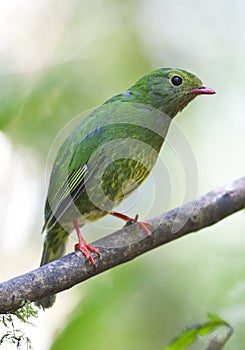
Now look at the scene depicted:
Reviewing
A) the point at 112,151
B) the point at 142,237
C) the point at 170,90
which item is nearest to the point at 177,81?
the point at 170,90

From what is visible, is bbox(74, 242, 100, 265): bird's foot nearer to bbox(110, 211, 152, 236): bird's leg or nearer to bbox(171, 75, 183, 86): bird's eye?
bbox(110, 211, 152, 236): bird's leg

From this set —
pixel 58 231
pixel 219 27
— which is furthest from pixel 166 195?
pixel 219 27

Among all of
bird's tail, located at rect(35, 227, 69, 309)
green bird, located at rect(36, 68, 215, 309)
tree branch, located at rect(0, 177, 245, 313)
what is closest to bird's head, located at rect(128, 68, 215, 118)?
green bird, located at rect(36, 68, 215, 309)

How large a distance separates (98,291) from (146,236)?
3.55ft

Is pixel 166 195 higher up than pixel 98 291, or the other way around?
pixel 166 195

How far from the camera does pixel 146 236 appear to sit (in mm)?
3828

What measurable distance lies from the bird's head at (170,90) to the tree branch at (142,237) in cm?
64

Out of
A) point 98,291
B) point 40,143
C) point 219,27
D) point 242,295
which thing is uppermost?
point 219,27

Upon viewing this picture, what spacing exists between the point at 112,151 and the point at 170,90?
560mm

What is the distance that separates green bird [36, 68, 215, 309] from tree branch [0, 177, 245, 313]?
130 mm

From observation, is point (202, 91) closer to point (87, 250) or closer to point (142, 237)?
point (142, 237)

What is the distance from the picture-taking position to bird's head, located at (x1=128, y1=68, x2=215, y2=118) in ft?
13.9

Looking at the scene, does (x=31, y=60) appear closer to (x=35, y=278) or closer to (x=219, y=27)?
(x=219, y=27)

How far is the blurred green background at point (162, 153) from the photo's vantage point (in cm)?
475
